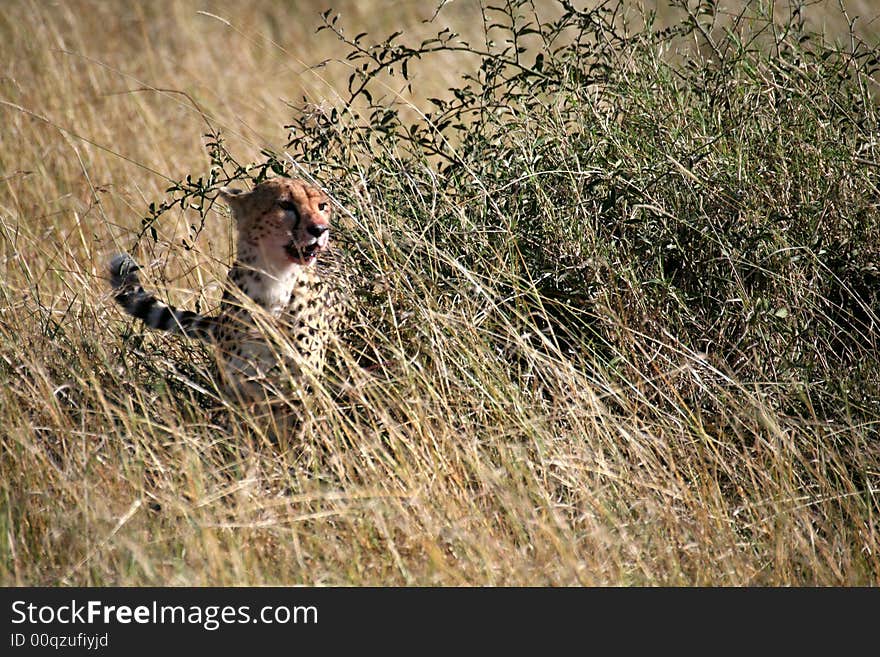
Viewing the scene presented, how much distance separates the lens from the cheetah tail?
285 centimetres

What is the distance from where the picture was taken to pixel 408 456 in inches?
103

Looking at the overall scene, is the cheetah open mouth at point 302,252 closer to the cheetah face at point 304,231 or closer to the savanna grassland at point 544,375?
the cheetah face at point 304,231

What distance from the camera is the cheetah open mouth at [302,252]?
282cm

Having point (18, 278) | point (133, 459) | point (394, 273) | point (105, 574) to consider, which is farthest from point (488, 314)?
point (18, 278)

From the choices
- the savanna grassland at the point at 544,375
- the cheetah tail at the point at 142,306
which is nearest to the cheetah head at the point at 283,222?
the savanna grassland at the point at 544,375

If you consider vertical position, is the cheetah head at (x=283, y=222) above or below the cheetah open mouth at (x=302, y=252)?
above

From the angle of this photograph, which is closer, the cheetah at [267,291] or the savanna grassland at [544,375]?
the savanna grassland at [544,375]

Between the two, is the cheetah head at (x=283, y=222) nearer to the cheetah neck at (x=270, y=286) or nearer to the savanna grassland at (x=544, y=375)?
the cheetah neck at (x=270, y=286)

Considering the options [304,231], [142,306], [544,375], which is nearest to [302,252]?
[304,231]

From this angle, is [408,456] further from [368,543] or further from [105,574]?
[105,574]

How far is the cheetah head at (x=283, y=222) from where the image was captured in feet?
9.21

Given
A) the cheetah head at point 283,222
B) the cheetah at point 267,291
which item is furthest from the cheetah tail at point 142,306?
the cheetah head at point 283,222

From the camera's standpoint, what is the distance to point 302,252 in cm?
284

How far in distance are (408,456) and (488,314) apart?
397mm
